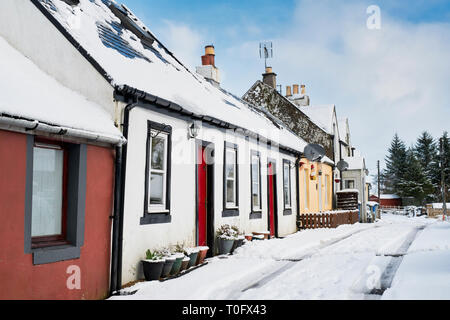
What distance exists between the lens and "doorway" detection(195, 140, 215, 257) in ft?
32.3

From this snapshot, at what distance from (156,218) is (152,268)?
102 cm

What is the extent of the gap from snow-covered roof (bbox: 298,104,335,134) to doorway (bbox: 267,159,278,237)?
13271mm

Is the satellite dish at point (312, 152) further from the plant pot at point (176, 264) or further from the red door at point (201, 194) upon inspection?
the plant pot at point (176, 264)

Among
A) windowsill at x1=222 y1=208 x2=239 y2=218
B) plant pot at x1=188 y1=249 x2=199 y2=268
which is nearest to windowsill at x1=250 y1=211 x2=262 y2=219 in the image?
windowsill at x1=222 y1=208 x2=239 y2=218

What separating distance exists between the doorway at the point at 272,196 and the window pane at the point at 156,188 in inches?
252

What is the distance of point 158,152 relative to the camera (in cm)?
832

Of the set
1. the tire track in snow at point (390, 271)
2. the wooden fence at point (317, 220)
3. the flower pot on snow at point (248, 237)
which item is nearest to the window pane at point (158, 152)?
the flower pot on snow at point (248, 237)

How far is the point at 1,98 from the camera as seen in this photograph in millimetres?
4887

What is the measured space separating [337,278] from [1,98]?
561cm

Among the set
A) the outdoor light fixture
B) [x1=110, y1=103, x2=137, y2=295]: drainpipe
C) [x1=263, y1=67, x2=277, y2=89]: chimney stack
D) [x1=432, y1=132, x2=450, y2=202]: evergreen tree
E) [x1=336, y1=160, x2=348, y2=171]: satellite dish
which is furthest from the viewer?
[x1=432, y1=132, x2=450, y2=202]: evergreen tree

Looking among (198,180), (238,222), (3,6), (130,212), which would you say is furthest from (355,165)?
(3,6)

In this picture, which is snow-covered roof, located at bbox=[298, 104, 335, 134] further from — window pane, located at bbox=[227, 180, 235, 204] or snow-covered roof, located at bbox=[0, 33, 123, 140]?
snow-covered roof, located at bbox=[0, 33, 123, 140]

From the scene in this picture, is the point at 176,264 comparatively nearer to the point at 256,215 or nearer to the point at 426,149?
the point at 256,215

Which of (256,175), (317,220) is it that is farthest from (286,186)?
(256,175)
